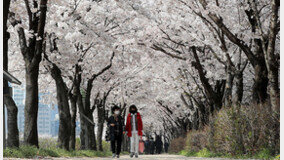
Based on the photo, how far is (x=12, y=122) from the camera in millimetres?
11336

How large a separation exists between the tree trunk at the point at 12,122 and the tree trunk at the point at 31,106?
1029 mm

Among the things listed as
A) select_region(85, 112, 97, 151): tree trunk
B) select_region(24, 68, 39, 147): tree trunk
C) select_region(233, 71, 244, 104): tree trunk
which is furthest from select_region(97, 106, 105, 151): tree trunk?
select_region(24, 68, 39, 147): tree trunk

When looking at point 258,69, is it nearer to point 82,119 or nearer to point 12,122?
point 12,122

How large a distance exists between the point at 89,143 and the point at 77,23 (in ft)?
27.5

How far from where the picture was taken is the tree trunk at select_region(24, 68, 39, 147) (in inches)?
484

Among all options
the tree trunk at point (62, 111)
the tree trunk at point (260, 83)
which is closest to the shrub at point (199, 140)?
the tree trunk at point (260, 83)

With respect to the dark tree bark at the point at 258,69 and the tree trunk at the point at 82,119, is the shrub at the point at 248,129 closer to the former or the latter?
the dark tree bark at the point at 258,69

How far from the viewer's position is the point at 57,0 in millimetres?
12555

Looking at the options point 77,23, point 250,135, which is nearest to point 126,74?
point 77,23

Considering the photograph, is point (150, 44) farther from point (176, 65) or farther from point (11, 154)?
point (11, 154)

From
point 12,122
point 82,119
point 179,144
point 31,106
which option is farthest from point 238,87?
point 179,144

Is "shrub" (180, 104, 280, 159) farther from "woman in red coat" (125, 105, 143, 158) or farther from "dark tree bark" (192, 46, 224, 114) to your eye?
"dark tree bark" (192, 46, 224, 114)

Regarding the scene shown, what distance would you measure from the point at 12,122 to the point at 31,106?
116 cm

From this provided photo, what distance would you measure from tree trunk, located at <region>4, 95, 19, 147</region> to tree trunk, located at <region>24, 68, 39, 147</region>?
1.03 meters
